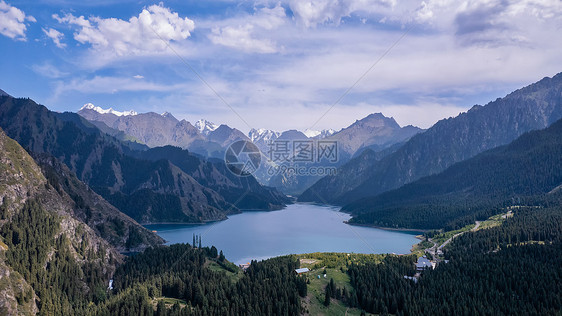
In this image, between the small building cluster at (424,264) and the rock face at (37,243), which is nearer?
the rock face at (37,243)

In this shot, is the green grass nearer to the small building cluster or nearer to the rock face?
the small building cluster

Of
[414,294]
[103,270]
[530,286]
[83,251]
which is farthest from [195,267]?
[530,286]

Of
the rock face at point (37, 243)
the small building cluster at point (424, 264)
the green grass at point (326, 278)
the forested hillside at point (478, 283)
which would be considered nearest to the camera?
the forested hillside at point (478, 283)

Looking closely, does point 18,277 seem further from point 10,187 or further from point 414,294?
point 414,294

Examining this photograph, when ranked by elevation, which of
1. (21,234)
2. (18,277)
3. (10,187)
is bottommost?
(18,277)

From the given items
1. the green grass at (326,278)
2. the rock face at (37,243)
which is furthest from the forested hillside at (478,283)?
the rock face at (37,243)

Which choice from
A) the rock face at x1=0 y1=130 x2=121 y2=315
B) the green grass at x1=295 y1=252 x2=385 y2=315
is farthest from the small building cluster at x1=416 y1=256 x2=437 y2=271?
the rock face at x1=0 y1=130 x2=121 y2=315

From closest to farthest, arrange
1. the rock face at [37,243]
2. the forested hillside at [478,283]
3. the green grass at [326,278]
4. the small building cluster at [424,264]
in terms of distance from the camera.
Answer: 1. the forested hillside at [478,283]
2. the green grass at [326,278]
3. the rock face at [37,243]
4. the small building cluster at [424,264]

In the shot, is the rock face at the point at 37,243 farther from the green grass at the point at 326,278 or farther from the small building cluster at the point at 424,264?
the small building cluster at the point at 424,264
